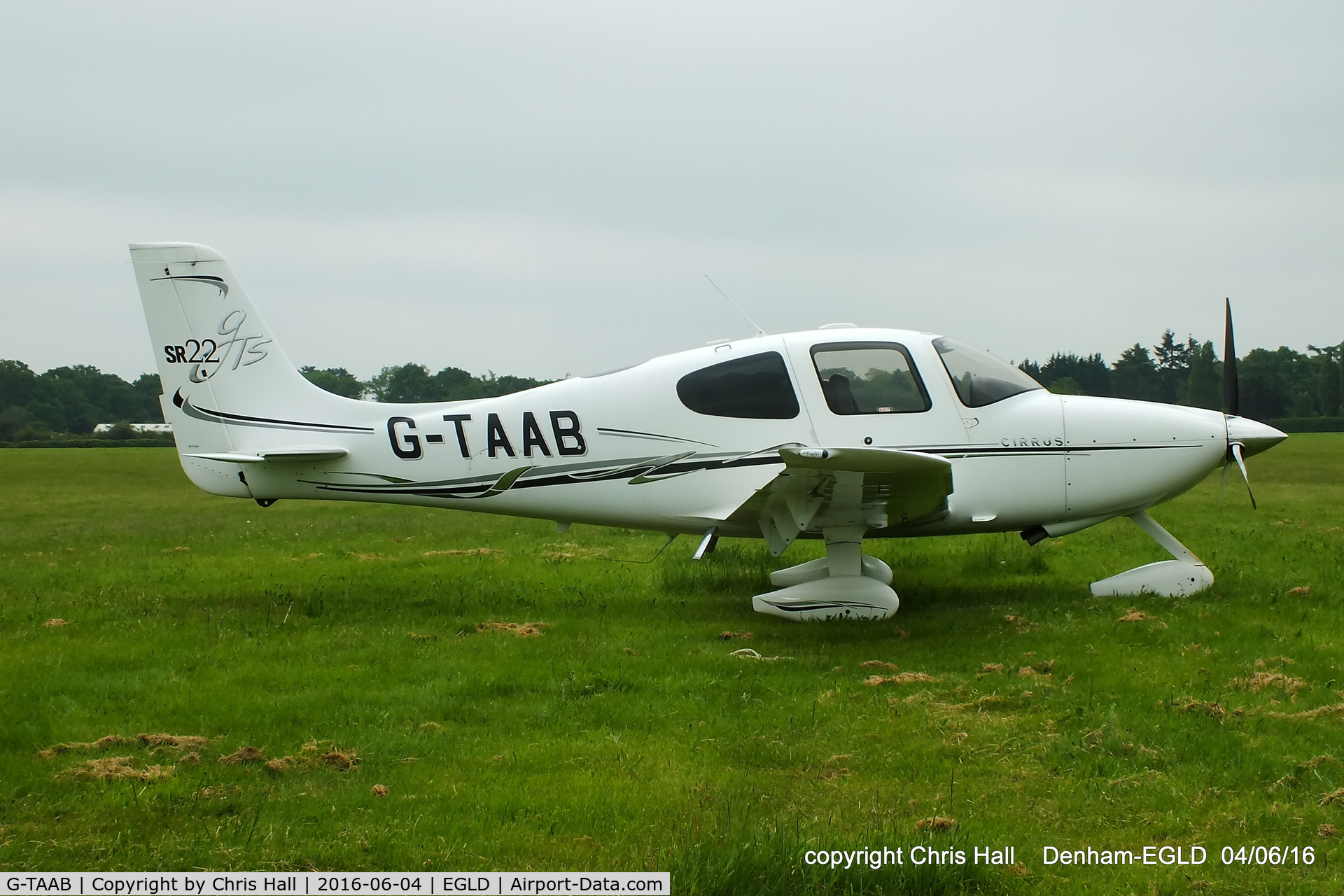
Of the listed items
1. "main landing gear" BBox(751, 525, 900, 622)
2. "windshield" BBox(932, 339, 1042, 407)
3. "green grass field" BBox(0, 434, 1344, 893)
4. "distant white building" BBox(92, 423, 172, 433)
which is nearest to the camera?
"green grass field" BBox(0, 434, 1344, 893)

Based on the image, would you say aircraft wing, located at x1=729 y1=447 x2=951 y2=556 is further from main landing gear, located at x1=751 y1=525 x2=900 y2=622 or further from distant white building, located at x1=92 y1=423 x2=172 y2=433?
distant white building, located at x1=92 y1=423 x2=172 y2=433

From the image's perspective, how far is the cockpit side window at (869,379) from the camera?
824 centimetres

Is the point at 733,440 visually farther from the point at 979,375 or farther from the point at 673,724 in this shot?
the point at 673,724

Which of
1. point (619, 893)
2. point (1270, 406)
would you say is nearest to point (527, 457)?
point (619, 893)

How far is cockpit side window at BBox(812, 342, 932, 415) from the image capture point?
27.0 ft

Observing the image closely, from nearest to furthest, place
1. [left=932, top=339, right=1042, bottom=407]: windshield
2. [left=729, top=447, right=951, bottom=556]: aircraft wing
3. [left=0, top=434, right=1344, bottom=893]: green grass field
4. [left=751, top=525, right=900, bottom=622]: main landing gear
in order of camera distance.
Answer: [left=0, top=434, right=1344, bottom=893]: green grass field, [left=729, top=447, right=951, bottom=556]: aircraft wing, [left=751, top=525, right=900, bottom=622]: main landing gear, [left=932, top=339, right=1042, bottom=407]: windshield

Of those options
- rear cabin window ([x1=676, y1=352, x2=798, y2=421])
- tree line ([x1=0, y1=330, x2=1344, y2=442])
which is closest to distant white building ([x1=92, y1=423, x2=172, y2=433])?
tree line ([x1=0, y1=330, x2=1344, y2=442])

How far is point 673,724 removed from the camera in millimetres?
5500

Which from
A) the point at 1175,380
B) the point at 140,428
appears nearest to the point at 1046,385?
the point at 1175,380

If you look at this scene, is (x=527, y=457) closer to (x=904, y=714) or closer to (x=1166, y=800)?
(x=904, y=714)

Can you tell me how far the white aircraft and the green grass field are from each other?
80 centimetres
